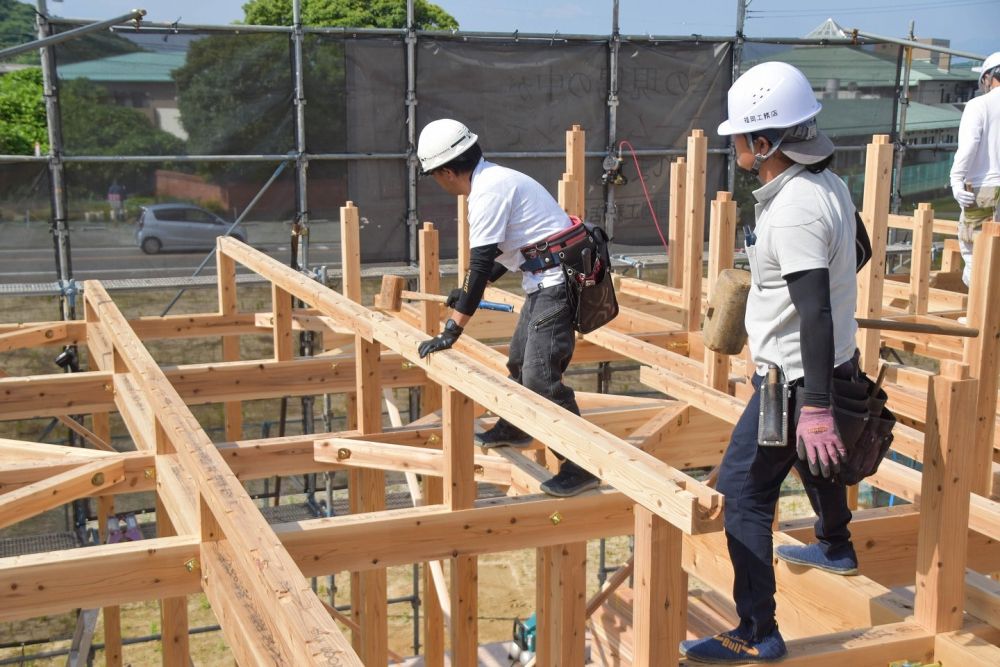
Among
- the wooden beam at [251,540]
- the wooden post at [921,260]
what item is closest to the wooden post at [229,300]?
the wooden beam at [251,540]

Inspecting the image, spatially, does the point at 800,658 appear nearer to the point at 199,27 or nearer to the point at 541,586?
the point at 541,586

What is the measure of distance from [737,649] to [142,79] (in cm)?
991

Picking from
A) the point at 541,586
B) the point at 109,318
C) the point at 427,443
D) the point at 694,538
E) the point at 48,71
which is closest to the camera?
the point at 694,538

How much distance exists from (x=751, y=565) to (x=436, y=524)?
1407 millimetres

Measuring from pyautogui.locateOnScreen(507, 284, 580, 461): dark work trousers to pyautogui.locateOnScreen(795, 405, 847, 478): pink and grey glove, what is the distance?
5.86ft

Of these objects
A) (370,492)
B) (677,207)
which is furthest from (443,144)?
(677,207)

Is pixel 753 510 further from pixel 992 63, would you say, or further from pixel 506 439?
pixel 992 63

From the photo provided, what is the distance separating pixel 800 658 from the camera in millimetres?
3143

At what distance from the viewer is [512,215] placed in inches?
184

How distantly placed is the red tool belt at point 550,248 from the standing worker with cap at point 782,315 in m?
1.50

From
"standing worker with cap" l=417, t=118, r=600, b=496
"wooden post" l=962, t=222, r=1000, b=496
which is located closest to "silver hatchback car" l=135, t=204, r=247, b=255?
"standing worker with cap" l=417, t=118, r=600, b=496

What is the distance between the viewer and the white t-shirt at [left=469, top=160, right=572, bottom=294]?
4.58m

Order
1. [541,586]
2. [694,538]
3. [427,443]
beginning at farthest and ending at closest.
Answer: [427,443]
[541,586]
[694,538]

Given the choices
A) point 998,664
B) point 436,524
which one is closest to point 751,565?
point 998,664
